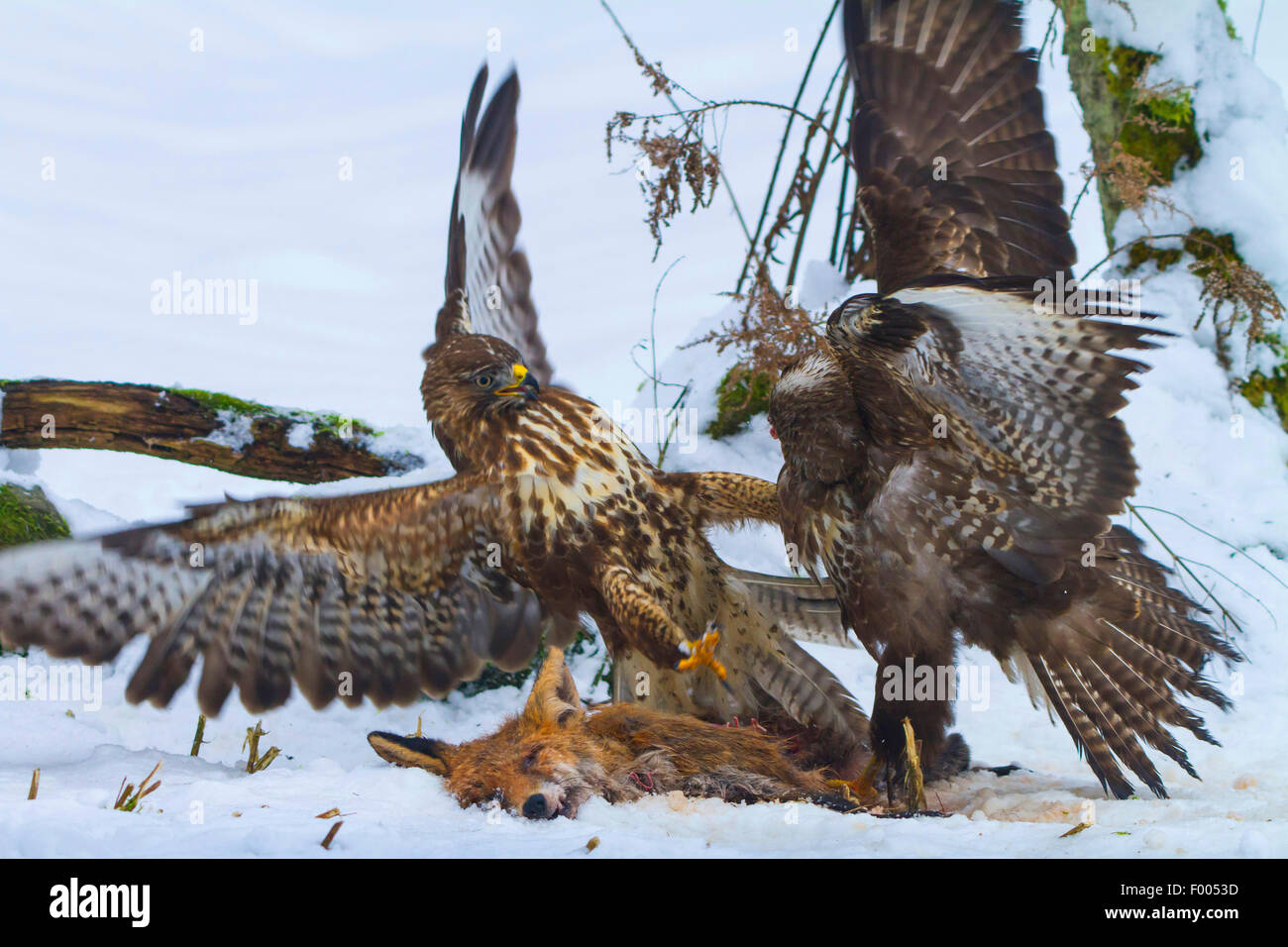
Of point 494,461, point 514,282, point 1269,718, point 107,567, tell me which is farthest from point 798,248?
point 107,567

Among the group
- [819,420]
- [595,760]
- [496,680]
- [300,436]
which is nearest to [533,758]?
[595,760]

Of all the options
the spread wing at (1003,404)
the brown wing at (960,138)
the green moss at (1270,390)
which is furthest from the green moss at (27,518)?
the green moss at (1270,390)

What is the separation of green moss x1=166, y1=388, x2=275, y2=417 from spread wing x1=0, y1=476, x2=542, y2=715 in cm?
164

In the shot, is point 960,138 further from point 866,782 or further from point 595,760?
point 595,760

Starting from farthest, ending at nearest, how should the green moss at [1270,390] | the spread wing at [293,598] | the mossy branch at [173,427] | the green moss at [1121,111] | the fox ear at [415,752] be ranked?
the green moss at [1121,111], the green moss at [1270,390], the mossy branch at [173,427], the spread wing at [293,598], the fox ear at [415,752]

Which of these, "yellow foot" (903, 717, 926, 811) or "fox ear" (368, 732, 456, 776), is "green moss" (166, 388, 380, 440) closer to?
"fox ear" (368, 732, 456, 776)

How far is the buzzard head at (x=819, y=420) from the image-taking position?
2.99 meters

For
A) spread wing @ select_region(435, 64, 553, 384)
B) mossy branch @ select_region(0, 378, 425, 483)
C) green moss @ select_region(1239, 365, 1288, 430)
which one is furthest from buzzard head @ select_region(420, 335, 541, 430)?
green moss @ select_region(1239, 365, 1288, 430)

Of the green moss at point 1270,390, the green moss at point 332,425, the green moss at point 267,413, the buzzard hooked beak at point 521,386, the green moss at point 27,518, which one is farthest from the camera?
the green moss at point 1270,390

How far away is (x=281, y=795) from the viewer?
8.36ft

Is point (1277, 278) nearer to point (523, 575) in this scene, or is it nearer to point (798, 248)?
point (798, 248)

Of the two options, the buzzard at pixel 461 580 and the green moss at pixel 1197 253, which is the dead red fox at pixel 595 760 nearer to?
the buzzard at pixel 461 580

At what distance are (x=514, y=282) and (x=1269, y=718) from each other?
362 centimetres

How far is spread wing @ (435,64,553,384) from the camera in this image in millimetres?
4082
